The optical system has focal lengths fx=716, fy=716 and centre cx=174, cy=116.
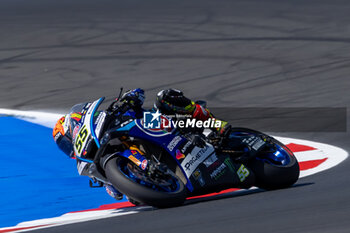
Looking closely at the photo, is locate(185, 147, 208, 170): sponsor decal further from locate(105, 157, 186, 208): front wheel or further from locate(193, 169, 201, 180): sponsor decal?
locate(105, 157, 186, 208): front wheel

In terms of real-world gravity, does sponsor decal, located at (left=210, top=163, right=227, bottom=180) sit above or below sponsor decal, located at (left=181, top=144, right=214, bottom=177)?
below

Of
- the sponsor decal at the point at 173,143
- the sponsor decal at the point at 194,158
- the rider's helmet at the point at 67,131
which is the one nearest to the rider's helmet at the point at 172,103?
the sponsor decal at the point at 173,143

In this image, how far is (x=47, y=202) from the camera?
7.74 meters

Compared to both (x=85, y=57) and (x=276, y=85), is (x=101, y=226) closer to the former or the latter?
(x=276, y=85)

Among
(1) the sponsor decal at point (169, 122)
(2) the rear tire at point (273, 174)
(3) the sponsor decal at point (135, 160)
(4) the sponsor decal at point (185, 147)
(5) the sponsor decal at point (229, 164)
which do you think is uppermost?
(1) the sponsor decal at point (169, 122)

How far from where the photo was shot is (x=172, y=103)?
22.8 feet

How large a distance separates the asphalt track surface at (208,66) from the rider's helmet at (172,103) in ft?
3.09

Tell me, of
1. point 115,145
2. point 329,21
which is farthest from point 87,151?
point 329,21

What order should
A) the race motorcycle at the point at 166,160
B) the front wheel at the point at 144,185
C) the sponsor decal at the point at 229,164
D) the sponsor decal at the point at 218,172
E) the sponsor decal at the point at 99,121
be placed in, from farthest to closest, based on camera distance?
the sponsor decal at the point at 229,164, the sponsor decal at the point at 218,172, the sponsor decal at the point at 99,121, the race motorcycle at the point at 166,160, the front wheel at the point at 144,185

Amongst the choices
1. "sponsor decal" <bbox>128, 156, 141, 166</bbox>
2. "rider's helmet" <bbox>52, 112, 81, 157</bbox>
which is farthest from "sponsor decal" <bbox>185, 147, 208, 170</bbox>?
"rider's helmet" <bbox>52, 112, 81, 157</bbox>

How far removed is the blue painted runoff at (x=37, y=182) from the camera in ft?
24.5

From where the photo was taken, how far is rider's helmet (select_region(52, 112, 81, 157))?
704 cm

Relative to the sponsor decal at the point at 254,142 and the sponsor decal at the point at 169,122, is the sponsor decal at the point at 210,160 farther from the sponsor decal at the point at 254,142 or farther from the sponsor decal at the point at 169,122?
the sponsor decal at the point at 254,142

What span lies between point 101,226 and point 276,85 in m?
8.95
